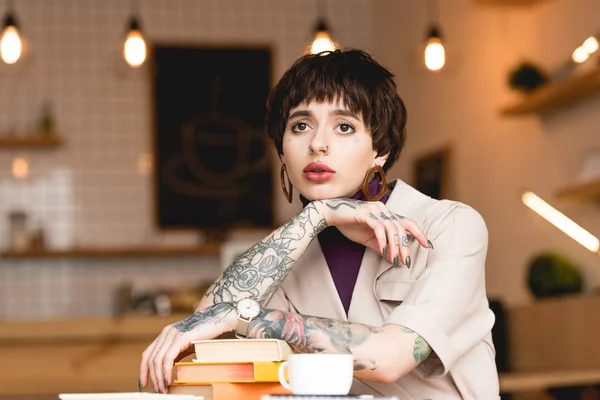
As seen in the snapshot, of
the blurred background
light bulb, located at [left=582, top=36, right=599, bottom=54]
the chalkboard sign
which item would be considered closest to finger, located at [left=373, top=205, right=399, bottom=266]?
light bulb, located at [left=582, top=36, right=599, bottom=54]

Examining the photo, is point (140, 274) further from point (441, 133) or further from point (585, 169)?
point (585, 169)

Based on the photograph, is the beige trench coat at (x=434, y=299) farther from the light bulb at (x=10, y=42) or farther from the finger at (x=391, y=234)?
the light bulb at (x=10, y=42)

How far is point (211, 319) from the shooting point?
1364 millimetres

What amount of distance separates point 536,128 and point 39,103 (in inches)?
131

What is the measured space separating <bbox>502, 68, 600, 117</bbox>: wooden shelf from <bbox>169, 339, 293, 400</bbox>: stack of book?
8.86 feet

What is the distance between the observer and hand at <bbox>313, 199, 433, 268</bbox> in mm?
1457

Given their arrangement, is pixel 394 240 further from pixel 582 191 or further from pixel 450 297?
pixel 582 191

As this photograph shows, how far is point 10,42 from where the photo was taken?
3.99 meters

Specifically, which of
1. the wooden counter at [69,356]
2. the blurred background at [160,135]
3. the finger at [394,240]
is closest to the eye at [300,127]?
the finger at [394,240]

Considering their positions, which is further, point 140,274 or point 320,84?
point 140,274

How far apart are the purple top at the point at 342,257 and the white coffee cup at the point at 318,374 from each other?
0.58 metres

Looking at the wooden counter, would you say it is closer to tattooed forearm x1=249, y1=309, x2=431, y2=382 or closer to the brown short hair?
the brown short hair

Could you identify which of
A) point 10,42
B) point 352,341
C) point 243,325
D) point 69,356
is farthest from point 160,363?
point 10,42

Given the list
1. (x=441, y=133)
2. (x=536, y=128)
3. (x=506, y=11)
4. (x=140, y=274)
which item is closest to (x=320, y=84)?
(x=536, y=128)
